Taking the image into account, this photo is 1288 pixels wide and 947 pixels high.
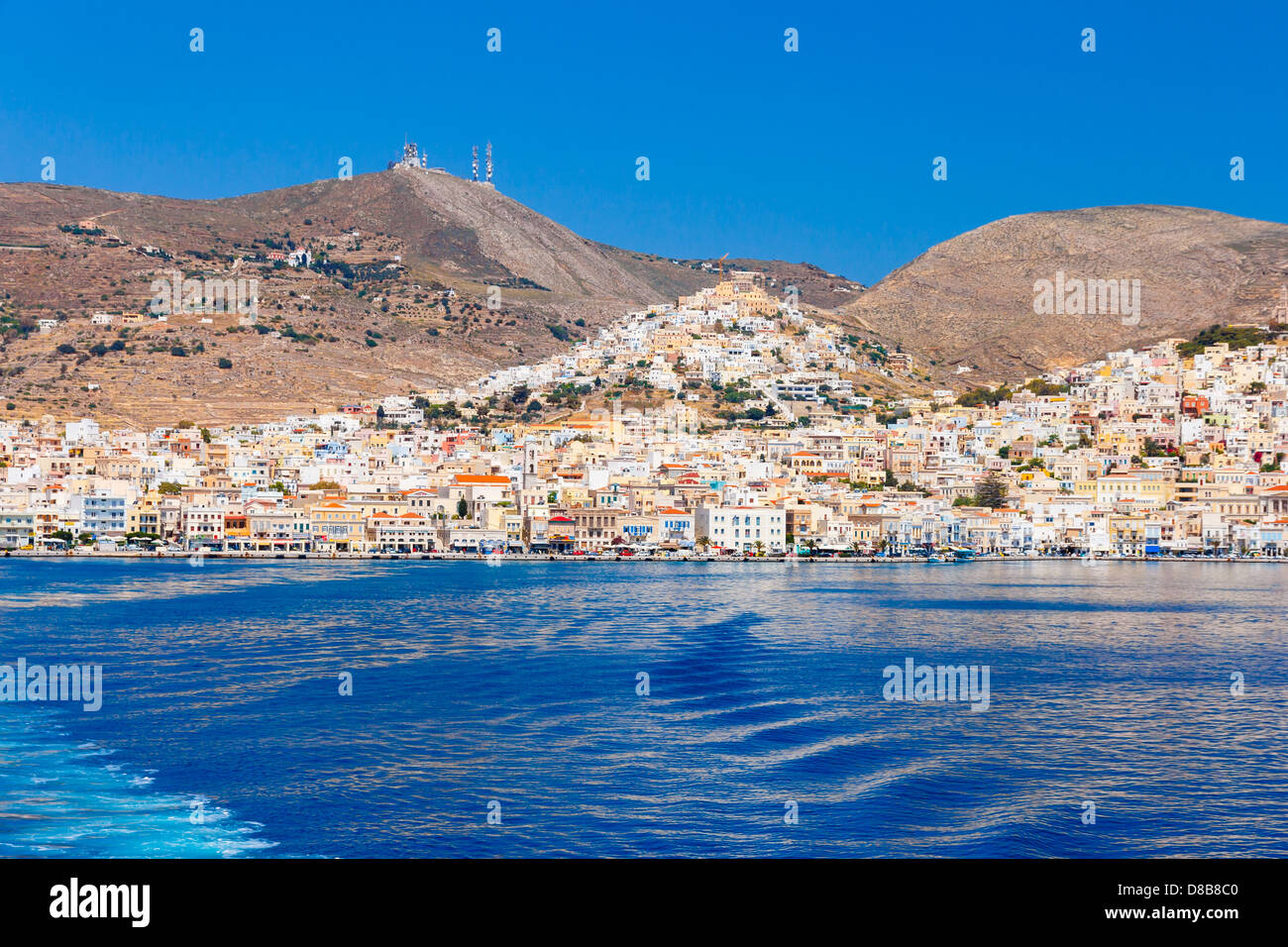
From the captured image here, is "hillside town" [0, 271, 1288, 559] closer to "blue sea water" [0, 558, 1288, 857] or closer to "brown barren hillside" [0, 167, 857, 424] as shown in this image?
"brown barren hillside" [0, 167, 857, 424]

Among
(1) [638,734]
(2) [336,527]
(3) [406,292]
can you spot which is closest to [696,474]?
(2) [336,527]

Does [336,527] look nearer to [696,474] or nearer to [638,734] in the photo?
[696,474]

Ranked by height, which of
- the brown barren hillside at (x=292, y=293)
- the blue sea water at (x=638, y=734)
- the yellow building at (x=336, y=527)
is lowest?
the blue sea water at (x=638, y=734)

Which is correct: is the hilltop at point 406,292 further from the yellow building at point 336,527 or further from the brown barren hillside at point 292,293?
the yellow building at point 336,527

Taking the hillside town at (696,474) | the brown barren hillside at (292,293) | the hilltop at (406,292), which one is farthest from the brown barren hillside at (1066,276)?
the brown barren hillside at (292,293)

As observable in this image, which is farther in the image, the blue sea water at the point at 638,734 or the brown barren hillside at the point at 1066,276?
the brown barren hillside at the point at 1066,276

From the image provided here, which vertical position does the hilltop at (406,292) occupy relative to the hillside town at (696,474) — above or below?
above

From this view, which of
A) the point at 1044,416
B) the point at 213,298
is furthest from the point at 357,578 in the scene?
the point at 213,298
